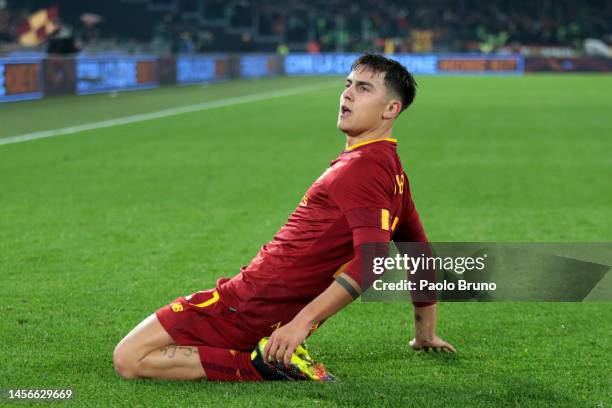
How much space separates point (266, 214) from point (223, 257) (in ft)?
7.24

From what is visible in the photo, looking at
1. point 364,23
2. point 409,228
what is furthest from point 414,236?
point 364,23

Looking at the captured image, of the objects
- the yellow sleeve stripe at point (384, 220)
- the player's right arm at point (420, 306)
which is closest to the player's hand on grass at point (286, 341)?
the yellow sleeve stripe at point (384, 220)

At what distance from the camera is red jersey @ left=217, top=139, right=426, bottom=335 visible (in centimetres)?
434

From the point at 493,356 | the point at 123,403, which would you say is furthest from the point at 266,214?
the point at 123,403

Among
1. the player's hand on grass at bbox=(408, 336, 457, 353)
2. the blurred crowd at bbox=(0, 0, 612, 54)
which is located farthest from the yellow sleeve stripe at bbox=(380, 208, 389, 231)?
the blurred crowd at bbox=(0, 0, 612, 54)

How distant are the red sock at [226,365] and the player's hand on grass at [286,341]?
42cm

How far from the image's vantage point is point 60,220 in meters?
9.75

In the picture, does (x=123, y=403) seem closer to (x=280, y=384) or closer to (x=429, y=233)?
(x=280, y=384)

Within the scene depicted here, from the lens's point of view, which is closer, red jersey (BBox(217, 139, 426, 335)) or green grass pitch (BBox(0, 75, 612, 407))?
red jersey (BBox(217, 139, 426, 335))

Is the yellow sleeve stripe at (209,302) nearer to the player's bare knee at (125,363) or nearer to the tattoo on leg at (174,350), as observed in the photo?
the tattoo on leg at (174,350)

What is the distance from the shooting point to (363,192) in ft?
14.0

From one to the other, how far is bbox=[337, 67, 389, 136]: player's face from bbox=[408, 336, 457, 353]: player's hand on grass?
1.35 metres

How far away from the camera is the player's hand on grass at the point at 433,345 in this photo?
17.4 feet

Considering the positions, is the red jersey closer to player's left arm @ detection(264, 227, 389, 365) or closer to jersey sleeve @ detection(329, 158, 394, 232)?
jersey sleeve @ detection(329, 158, 394, 232)
